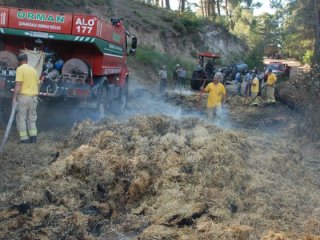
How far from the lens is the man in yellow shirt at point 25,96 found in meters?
9.10

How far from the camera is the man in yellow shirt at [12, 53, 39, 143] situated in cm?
910

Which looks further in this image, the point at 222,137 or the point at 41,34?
the point at 41,34

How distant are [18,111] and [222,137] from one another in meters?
3.98

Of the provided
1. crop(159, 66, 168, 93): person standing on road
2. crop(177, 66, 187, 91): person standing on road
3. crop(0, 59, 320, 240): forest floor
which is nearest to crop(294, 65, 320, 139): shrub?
crop(0, 59, 320, 240): forest floor

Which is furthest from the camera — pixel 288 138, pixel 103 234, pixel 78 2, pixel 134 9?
pixel 134 9

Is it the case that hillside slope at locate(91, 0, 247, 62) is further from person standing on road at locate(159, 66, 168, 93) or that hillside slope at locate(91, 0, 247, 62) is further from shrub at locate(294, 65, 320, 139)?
shrub at locate(294, 65, 320, 139)

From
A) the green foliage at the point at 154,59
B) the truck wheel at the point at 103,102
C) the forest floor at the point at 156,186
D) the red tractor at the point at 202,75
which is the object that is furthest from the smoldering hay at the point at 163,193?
the green foliage at the point at 154,59

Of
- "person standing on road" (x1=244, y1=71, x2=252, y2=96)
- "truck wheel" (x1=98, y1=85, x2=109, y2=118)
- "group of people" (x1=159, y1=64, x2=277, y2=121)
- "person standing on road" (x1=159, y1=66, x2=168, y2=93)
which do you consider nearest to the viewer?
"truck wheel" (x1=98, y1=85, x2=109, y2=118)

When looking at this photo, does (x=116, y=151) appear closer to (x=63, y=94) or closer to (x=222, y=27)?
(x=63, y=94)

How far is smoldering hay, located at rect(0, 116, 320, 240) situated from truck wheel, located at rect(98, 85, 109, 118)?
11.1 feet

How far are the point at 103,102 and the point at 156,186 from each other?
21.6 feet

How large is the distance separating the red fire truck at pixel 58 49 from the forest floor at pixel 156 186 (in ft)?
4.79

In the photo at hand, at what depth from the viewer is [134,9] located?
113 ft

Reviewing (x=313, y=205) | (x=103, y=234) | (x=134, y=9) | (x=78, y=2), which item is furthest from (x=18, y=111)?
(x=134, y=9)
